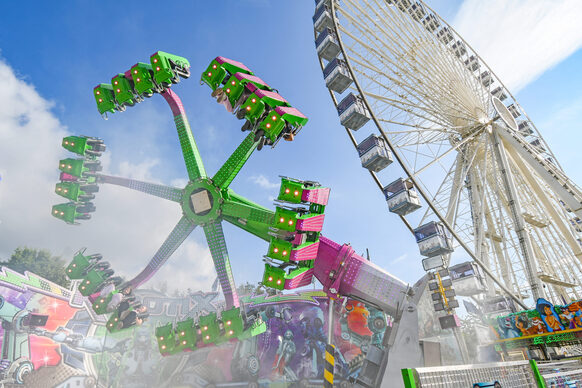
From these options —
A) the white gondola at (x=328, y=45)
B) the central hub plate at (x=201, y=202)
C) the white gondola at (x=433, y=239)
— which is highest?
the white gondola at (x=328, y=45)

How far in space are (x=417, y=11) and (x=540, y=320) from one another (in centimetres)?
1573

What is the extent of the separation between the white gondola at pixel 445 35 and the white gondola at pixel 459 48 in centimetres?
53

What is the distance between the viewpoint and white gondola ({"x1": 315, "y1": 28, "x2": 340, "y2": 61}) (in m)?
13.0

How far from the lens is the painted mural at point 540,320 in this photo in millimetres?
10047

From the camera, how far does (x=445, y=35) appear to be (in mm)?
18281

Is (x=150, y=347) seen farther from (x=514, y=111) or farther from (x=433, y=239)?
(x=514, y=111)

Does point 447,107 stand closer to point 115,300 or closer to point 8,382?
point 115,300

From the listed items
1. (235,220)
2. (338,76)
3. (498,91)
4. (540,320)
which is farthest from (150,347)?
(498,91)

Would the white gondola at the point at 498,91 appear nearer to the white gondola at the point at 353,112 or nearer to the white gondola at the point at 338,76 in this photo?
the white gondola at the point at 338,76

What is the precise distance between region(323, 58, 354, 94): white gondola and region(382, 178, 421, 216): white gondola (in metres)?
4.45

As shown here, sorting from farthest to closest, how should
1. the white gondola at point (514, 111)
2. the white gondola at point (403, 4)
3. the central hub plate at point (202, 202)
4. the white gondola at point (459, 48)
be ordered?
the white gondola at point (514, 111) < the white gondola at point (459, 48) < the white gondola at point (403, 4) < the central hub plate at point (202, 202)

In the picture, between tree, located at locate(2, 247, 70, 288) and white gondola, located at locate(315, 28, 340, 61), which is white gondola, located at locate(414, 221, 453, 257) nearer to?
white gondola, located at locate(315, 28, 340, 61)

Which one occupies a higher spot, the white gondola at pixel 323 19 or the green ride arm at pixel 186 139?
the white gondola at pixel 323 19

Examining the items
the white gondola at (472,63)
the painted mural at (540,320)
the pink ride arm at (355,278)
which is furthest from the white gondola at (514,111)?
the pink ride arm at (355,278)
